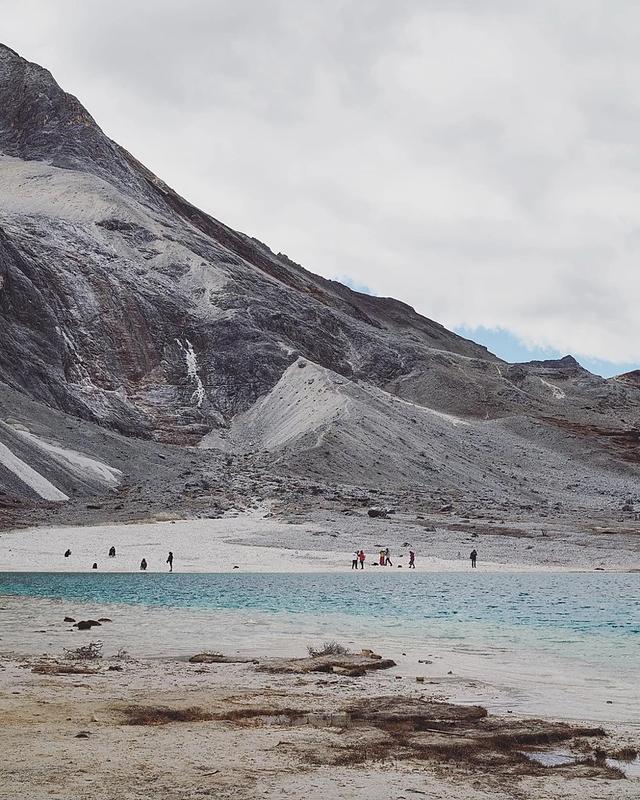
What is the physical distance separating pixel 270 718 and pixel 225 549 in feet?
126

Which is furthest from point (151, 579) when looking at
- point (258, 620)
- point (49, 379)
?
point (49, 379)

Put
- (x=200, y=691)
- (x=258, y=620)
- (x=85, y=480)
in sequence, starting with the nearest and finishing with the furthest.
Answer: (x=200, y=691) → (x=258, y=620) → (x=85, y=480)

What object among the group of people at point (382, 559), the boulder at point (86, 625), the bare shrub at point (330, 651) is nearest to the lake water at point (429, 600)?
the group of people at point (382, 559)

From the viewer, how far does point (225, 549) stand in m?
49.6

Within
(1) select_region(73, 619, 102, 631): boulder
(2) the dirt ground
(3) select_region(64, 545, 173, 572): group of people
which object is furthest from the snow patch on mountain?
(2) the dirt ground

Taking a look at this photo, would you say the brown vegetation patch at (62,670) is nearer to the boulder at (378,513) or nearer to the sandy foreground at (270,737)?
the sandy foreground at (270,737)

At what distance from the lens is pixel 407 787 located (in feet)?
28.2

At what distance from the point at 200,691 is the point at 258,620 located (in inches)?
442

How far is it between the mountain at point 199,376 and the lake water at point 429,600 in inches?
1039

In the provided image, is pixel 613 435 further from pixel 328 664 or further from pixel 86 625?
pixel 328 664

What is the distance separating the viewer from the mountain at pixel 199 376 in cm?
7669

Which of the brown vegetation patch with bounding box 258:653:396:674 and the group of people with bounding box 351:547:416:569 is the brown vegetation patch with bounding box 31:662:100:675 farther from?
the group of people with bounding box 351:547:416:569

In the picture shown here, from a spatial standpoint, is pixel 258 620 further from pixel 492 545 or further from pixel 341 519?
pixel 341 519

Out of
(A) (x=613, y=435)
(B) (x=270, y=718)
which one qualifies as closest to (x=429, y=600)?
(B) (x=270, y=718)
